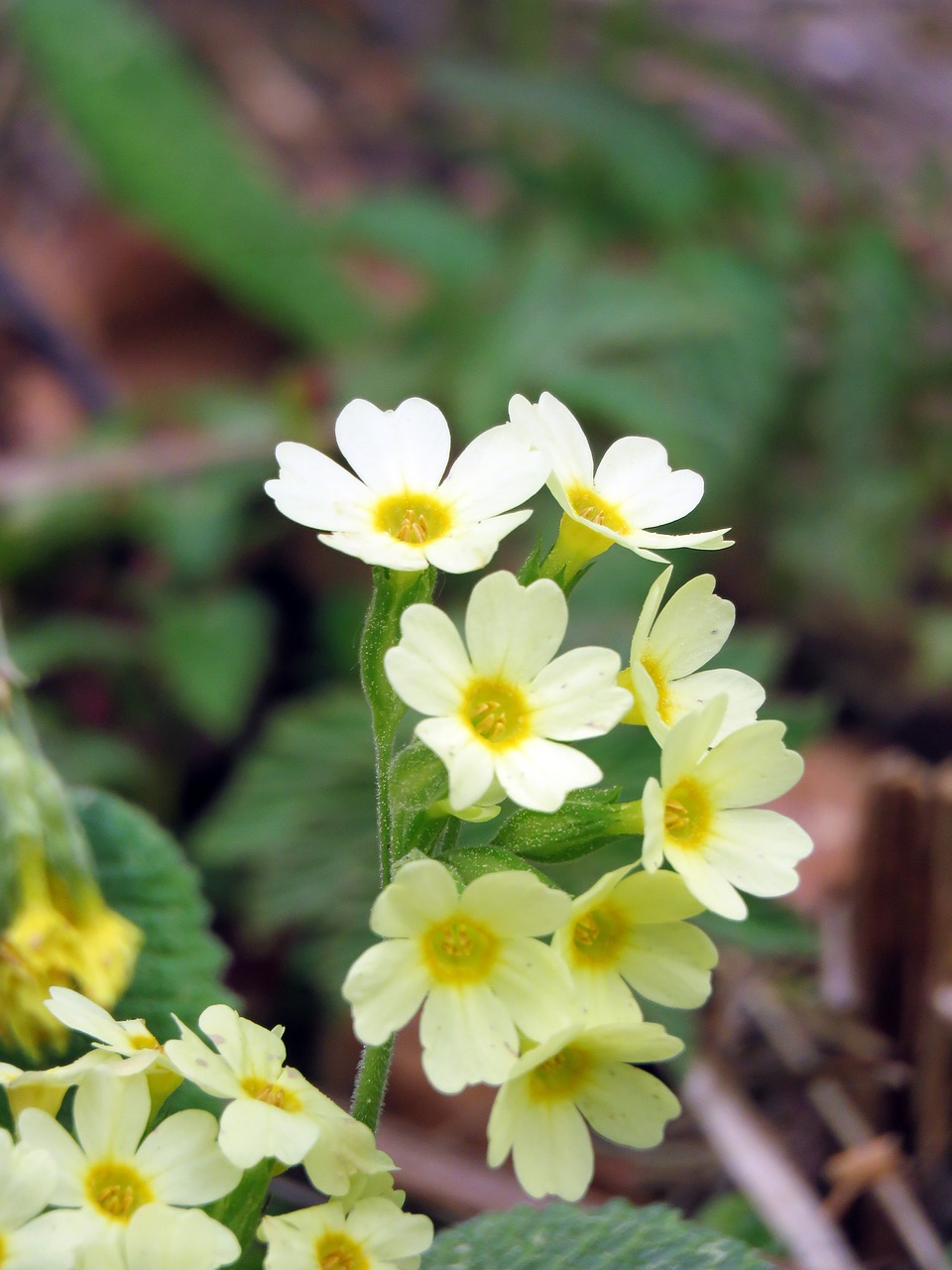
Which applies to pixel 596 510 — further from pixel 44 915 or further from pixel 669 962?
pixel 44 915

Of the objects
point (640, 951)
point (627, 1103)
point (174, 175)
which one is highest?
point (174, 175)

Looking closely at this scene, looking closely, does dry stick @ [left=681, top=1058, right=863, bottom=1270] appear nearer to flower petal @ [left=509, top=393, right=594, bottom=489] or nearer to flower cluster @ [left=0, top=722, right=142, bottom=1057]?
flower cluster @ [left=0, top=722, right=142, bottom=1057]

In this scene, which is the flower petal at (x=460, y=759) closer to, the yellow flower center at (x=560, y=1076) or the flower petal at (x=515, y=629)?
the flower petal at (x=515, y=629)

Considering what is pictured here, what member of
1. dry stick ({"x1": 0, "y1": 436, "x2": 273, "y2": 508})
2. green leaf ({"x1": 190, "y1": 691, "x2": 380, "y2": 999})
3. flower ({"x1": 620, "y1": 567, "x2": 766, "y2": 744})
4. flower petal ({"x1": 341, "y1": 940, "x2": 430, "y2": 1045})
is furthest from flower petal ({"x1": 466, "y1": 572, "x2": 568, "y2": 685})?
dry stick ({"x1": 0, "y1": 436, "x2": 273, "y2": 508})

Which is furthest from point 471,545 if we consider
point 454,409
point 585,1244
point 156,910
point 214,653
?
point 454,409

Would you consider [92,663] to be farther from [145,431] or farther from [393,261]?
[393,261]

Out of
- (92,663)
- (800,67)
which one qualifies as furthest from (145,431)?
(800,67)

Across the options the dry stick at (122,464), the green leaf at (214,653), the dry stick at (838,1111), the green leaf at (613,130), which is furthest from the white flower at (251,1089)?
the green leaf at (613,130)
